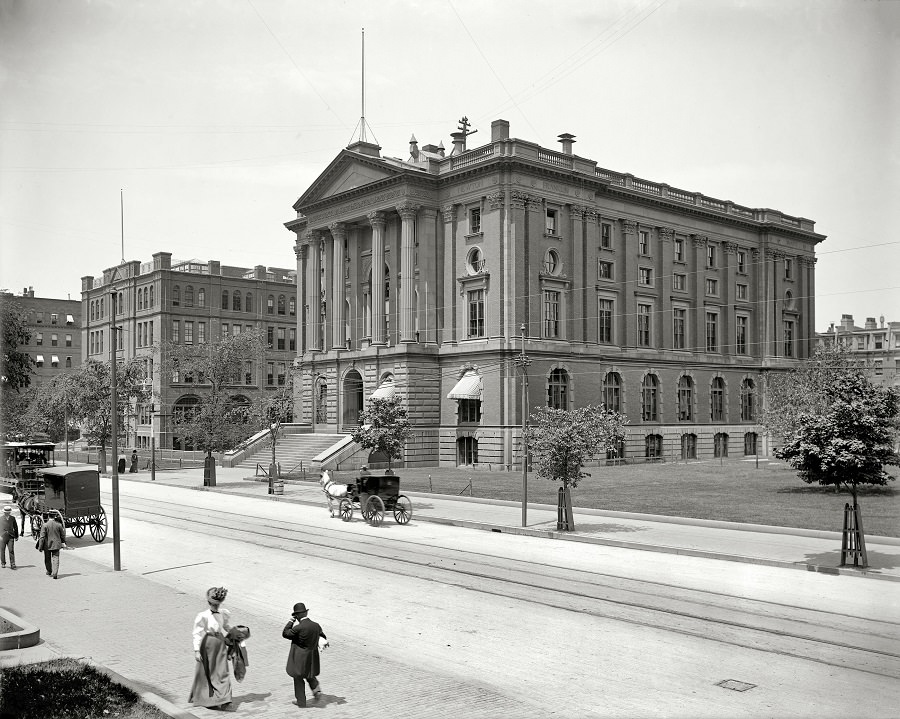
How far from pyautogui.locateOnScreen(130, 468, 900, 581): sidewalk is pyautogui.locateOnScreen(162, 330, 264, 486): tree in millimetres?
10590

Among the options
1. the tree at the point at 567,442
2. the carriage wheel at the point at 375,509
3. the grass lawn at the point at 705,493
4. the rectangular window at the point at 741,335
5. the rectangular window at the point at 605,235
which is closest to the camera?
the tree at the point at 567,442

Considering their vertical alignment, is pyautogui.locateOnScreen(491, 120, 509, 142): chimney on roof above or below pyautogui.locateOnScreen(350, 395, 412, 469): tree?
above

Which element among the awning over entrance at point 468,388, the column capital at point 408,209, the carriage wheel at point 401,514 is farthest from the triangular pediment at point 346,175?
the carriage wheel at point 401,514

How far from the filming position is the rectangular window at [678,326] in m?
68.9

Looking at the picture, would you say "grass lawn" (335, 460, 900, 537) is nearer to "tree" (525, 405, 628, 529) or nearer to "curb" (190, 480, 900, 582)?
"curb" (190, 480, 900, 582)

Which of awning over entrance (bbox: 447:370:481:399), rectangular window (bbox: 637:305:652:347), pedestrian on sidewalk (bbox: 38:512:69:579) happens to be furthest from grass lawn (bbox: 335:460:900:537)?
pedestrian on sidewalk (bbox: 38:512:69:579)

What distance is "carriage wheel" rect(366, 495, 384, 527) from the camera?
3147 cm

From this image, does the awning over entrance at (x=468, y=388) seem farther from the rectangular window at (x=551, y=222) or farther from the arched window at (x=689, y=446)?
the arched window at (x=689, y=446)

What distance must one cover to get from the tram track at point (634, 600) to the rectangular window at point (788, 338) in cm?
5922

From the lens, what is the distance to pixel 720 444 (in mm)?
71125

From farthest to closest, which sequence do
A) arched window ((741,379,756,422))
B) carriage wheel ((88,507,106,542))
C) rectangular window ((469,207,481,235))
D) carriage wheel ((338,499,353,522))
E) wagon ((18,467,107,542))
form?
1. arched window ((741,379,756,422))
2. rectangular window ((469,207,481,235))
3. carriage wheel ((338,499,353,522))
4. carriage wheel ((88,507,106,542))
5. wagon ((18,467,107,542))

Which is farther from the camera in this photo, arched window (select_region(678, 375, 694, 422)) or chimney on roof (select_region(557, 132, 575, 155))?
arched window (select_region(678, 375, 694, 422))

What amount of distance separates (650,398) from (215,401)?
107 feet

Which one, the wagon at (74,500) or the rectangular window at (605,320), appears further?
the rectangular window at (605,320)
